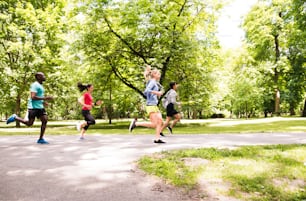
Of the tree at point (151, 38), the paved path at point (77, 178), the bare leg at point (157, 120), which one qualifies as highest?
the tree at point (151, 38)

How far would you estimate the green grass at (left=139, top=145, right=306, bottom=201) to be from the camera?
412 cm

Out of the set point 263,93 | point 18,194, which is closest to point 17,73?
point 18,194

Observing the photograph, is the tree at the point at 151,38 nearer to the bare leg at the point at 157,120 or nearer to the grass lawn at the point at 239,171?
the bare leg at the point at 157,120

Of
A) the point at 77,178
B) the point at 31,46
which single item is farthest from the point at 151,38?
the point at 77,178

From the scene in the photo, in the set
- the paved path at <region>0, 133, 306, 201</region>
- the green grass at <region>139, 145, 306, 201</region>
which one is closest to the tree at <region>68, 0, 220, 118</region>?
the green grass at <region>139, 145, 306, 201</region>

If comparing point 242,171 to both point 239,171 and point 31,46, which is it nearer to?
point 239,171

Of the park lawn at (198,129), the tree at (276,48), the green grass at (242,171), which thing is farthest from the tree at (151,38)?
the tree at (276,48)

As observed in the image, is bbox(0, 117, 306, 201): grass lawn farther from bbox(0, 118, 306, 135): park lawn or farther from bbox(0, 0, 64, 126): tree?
bbox(0, 0, 64, 126): tree

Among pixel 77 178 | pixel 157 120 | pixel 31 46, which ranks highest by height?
pixel 31 46

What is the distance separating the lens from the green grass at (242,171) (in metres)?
4.12

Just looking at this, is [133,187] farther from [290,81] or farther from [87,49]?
[290,81]

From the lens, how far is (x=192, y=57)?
19344mm

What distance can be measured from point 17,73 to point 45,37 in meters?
4.10

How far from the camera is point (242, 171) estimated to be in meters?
4.80
